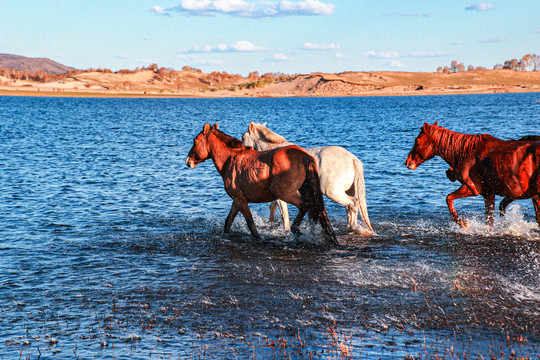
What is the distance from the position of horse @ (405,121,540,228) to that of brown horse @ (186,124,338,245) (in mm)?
2623

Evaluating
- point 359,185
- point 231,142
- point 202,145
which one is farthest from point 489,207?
point 202,145

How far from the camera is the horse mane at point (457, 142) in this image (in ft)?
35.9

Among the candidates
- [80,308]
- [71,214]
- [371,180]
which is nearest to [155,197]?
[71,214]

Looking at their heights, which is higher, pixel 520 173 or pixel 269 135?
pixel 269 135

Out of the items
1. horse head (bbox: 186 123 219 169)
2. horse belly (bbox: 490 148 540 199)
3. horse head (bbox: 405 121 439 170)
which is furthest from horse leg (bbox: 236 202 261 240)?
horse belly (bbox: 490 148 540 199)

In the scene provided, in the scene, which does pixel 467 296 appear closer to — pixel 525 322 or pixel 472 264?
pixel 525 322

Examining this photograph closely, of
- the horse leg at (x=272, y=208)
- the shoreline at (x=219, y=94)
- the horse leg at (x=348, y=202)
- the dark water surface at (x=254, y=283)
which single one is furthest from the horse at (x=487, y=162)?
the shoreline at (x=219, y=94)

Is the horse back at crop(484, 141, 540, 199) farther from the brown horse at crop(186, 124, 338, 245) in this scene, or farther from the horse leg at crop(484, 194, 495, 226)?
the brown horse at crop(186, 124, 338, 245)

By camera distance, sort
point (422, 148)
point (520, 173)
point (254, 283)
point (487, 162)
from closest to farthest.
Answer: point (254, 283) < point (520, 173) < point (487, 162) < point (422, 148)

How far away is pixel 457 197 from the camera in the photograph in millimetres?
10969

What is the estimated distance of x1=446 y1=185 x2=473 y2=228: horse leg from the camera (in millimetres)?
10945

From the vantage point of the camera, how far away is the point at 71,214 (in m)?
14.2

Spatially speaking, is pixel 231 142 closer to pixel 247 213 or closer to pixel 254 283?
pixel 247 213

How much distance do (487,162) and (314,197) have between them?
11.7 feet
